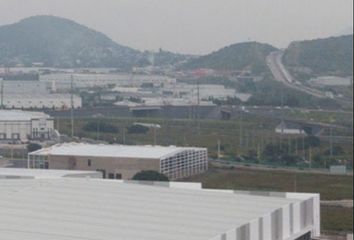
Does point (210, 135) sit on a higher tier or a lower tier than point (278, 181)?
higher

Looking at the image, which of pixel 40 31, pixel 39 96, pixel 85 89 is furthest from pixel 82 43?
pixel 39 96

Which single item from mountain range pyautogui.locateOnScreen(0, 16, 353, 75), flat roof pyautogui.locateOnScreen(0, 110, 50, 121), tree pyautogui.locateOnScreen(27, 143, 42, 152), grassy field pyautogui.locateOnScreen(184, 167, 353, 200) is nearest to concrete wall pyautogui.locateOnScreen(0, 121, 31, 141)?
flat roof pyautogui.locateOnScreen(0, 110, 50, 121)

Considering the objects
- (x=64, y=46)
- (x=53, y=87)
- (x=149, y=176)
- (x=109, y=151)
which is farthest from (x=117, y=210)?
(x=64, y=46)

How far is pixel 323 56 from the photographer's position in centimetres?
2545

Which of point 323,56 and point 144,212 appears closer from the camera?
point 144,212

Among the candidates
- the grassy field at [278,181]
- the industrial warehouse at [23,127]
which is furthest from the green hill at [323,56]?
the grassy field at [278,181]

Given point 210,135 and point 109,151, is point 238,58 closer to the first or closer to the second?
point 210,135

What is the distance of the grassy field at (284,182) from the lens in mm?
7836

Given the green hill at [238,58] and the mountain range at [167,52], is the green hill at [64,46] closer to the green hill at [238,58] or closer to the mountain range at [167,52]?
the mountain range at [167,52]

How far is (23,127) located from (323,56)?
16015 millimetres

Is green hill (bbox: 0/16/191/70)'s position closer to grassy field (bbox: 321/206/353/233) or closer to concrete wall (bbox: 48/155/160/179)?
concrete wall (bbox: 48/155/160/179)

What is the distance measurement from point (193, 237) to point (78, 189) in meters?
0.95

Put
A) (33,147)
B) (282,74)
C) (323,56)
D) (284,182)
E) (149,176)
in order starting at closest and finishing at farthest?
(149,176), (284,182), (33,147), (282,74), (323,56)

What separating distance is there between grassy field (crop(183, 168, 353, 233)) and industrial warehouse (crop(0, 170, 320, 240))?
3285 millimetres
